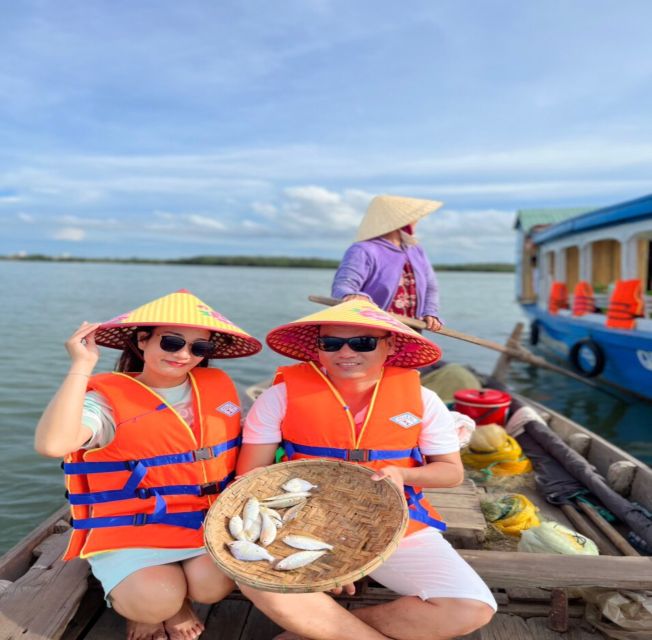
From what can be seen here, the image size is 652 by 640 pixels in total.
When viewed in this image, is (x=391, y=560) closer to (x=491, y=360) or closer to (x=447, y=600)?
(x=447, y=600)

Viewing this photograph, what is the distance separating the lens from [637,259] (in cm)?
978

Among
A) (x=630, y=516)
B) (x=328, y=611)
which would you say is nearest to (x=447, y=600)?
(x=328, y=611)

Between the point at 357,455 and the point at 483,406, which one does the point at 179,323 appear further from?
the point at 483,406

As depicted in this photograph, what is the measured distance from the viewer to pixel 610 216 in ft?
33.5

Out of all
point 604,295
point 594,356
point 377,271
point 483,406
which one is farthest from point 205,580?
point 604,295

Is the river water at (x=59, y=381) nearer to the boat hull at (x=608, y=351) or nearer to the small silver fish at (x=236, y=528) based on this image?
the boat hull at (x=608, y=351)

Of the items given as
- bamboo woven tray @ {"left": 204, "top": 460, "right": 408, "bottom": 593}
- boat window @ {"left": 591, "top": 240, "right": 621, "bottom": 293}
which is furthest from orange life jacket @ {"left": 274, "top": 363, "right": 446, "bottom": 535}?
boat window @ {"left": 591, "top": 240, "right": 621, "bottom": 293}

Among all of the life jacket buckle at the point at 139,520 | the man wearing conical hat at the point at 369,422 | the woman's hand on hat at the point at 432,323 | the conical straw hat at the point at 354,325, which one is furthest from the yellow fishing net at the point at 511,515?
the life jacket buckle at the point at 139,520

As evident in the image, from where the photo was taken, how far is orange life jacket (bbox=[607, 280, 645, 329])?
30.6 feet

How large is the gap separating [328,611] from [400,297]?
2805 mm

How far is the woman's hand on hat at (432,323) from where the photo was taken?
4512 mm

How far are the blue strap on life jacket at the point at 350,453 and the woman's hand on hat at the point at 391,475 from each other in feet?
0.52

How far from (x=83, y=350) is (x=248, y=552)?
1037mm

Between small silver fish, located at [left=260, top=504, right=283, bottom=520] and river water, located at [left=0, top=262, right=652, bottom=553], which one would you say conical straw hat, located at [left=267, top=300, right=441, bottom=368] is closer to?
small silver fish, located at [left=260, top=504, right=283, bottom=520]
